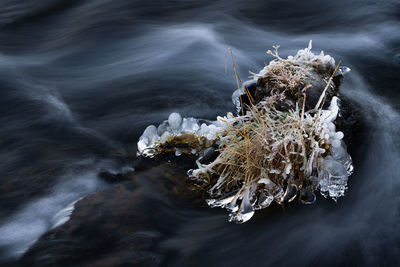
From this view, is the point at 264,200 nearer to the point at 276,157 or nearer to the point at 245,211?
the point at 245,211

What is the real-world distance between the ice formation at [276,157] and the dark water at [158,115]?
0.15 meters

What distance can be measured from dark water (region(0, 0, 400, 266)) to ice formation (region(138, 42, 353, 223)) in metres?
0.15

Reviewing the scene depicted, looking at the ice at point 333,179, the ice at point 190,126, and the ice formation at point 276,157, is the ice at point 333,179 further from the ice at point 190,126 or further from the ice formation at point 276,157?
the ice at point 190,126

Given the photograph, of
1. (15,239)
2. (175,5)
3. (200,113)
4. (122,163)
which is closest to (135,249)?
(15,239)

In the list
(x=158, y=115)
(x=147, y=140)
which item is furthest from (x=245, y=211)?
(x=158, y=115)

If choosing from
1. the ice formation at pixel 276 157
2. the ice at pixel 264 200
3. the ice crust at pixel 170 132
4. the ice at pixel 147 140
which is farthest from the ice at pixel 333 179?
the ice at pixel 147 140

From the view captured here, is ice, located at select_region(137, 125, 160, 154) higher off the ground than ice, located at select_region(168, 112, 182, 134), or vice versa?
ice, located at select_region(168, 112, 182, 134)

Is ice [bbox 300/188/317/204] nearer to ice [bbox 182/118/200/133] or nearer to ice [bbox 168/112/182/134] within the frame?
ice [bbox 182/118/200/133]

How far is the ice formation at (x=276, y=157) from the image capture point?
134 inches

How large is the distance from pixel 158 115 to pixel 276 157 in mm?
1967

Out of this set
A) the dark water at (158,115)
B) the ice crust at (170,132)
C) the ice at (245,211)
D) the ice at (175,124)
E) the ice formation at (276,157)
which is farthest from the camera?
the ice at (175,124)

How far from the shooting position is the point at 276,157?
346 centimetres

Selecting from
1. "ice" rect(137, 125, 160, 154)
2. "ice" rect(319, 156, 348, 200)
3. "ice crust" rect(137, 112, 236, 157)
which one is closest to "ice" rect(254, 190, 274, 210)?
"ice" rect(319, 156, 348, 200)

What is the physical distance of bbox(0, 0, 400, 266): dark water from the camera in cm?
306
